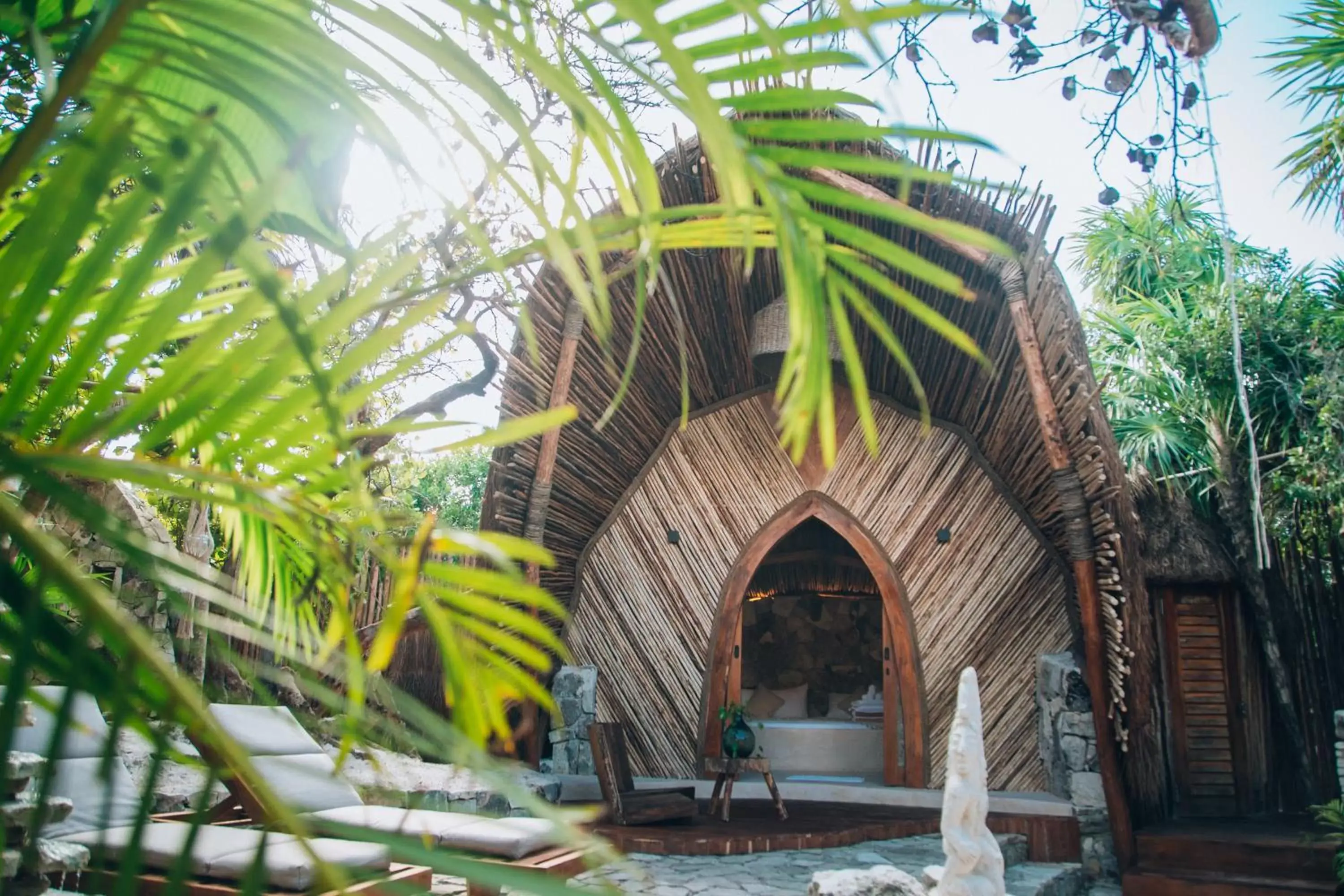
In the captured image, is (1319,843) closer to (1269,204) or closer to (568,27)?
(1269,204)

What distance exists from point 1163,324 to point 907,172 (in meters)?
13.2

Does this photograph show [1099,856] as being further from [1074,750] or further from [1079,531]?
[1079,531]

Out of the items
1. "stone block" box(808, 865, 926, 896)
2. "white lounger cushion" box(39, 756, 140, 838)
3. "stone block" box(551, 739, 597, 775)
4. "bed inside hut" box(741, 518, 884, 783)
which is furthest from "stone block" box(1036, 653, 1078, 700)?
"white lounger cushion" box(39, 756, 140, 838)

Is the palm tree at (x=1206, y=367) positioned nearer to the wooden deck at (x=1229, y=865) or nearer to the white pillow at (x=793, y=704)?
the wooden deck at (x=1229, y=865)

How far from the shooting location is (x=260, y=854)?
45 cm

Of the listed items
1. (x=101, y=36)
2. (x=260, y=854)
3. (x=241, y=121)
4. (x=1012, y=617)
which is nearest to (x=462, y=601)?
(x=260, y=854)

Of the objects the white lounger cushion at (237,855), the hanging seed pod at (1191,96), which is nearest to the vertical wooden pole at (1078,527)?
the hanging seed pod at (1191,96)

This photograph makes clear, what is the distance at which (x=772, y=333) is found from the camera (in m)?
6.98

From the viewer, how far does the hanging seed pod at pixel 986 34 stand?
99.8 inches

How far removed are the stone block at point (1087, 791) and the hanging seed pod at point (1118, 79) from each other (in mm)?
4846

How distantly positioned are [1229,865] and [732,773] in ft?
9.62

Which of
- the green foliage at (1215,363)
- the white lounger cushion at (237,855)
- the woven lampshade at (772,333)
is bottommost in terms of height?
the white lounger cushion at (237,855)

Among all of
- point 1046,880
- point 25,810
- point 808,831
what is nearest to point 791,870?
point 808,831

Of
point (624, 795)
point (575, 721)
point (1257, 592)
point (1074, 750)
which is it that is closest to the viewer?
point (624, 795)
